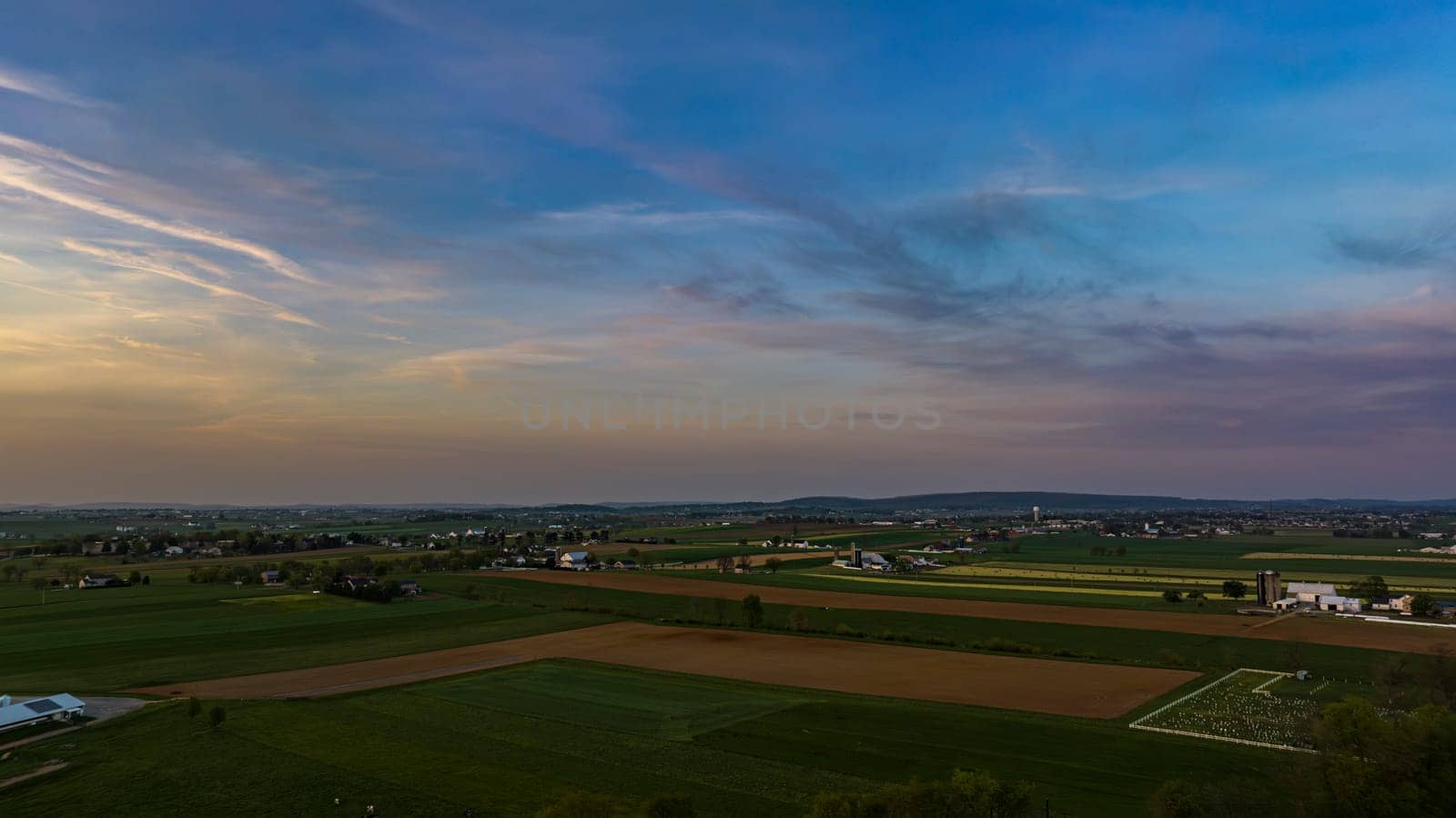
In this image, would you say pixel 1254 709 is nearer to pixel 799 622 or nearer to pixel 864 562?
pixel 799 622

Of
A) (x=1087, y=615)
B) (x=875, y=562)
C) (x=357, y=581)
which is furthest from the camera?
(x=875, y=562)

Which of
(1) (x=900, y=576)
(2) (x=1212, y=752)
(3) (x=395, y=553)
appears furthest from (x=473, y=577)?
(2) (x=1212, y=752)

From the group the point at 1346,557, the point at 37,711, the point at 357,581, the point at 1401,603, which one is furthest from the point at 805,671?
the point at 1346,557

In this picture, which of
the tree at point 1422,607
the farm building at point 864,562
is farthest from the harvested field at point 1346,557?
the farm building at point 864,562

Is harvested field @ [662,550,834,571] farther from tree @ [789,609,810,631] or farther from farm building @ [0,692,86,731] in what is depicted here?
farm building @ [0,692,86,731]

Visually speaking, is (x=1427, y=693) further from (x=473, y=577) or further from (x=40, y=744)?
(x=473, y=577)
